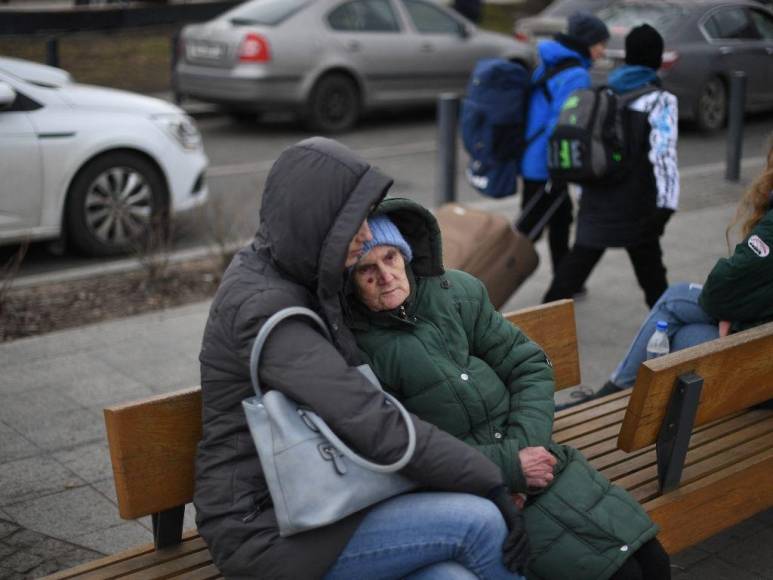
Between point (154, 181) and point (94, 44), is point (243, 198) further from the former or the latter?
point (94, 44)

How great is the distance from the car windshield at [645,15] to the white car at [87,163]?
6372mm

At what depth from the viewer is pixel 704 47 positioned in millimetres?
13352

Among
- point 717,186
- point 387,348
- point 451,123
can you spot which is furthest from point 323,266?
point 717,186

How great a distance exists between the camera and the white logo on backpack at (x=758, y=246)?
4.12m

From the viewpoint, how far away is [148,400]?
3.11m

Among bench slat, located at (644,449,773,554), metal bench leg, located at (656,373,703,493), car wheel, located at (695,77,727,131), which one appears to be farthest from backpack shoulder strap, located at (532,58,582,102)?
car wheel, located at (695,77,727,131)

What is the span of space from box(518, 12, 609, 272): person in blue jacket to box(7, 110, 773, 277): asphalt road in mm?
1520

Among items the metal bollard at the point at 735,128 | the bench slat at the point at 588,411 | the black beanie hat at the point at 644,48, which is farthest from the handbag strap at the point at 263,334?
the metal bollard at the point at 735,128

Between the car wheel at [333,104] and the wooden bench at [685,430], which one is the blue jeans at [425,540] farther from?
the car wheel at [333,104]

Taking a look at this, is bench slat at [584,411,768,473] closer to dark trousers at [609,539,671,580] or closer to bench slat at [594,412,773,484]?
bench slat at [594,412,773,484]

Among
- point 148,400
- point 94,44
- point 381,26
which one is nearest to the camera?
point 148,400

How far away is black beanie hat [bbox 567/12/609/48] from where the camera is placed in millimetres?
6637

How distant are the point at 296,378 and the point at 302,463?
200mm

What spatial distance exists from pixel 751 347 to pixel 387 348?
1270mm
